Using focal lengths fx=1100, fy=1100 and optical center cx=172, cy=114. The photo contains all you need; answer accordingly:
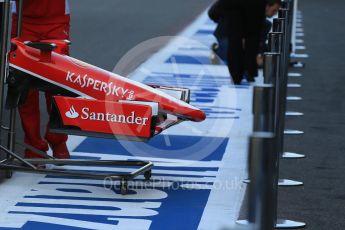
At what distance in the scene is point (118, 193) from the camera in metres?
8.09

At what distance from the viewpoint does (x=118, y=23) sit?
24.2 m

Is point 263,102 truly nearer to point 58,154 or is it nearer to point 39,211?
point 39,211

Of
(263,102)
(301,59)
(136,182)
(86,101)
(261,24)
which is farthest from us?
(301,59)

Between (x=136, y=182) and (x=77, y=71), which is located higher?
(x=77, y=71)

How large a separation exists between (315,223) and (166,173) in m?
1.86

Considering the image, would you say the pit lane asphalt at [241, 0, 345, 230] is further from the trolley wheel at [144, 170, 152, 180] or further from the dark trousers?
the trolley wheel at [144, 170, 152, 180]

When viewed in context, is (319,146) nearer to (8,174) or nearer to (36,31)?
(36,31)

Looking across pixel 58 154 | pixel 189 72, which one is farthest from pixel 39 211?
pixel 189 72

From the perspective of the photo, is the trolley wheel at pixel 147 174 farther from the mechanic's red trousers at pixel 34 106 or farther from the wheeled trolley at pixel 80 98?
the mechanic's red trousers at pixel 34 106

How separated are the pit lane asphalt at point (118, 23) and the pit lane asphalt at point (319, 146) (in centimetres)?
315

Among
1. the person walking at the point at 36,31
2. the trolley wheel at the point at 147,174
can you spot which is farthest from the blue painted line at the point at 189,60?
→ the trolley wheel at the point at 147,174

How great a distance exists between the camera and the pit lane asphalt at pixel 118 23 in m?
18.4

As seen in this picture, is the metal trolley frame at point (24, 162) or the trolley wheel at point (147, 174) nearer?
the metal trolley frame at point (24, 162)

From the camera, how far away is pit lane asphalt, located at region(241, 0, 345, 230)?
777 centimetres
